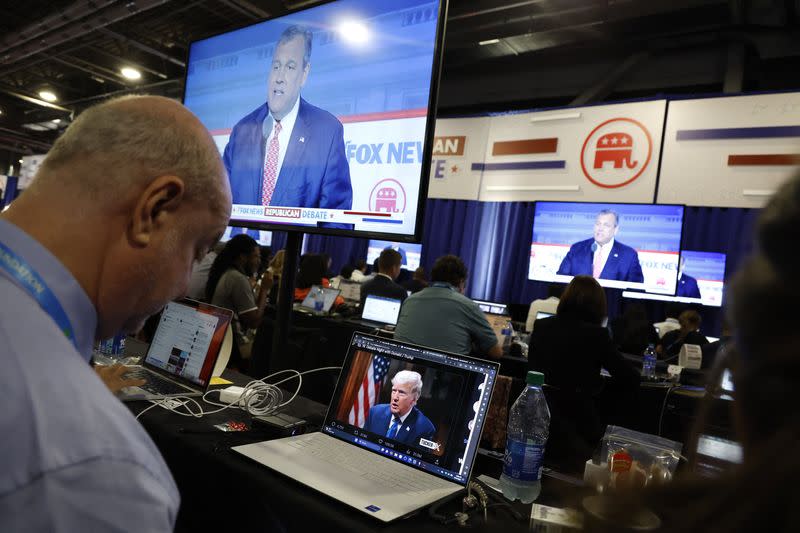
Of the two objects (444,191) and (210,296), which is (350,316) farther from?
(444,191)

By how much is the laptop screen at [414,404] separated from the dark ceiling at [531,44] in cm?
500

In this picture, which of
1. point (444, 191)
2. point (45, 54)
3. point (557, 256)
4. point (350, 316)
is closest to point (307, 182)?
point (350, 316)

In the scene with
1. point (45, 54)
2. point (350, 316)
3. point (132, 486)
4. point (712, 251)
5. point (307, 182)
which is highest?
point (45, 54)

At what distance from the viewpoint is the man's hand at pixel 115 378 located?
4.88ft

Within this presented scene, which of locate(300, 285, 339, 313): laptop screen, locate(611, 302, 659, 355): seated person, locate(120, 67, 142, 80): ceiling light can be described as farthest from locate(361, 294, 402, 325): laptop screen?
locate(120, 67, 142, 80): ceiling light

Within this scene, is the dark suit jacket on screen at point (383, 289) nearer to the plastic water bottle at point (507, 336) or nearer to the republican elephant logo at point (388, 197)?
the plastic water bottle at point (507, 336)

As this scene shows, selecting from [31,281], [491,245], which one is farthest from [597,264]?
[31,281]

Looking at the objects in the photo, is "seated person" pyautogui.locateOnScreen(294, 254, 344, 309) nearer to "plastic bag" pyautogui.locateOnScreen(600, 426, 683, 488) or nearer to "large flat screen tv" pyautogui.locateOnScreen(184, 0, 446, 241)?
"large flat screen tv" pyautogui.locateOnScreen(184, 0, 446, 241)

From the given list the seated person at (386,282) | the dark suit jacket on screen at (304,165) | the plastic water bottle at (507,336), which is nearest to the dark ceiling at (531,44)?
the seated person at (386,282)

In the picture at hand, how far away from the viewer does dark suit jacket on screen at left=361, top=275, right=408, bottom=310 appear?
509cm

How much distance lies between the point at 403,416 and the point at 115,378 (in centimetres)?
89

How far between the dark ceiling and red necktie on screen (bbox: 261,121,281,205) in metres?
4.08

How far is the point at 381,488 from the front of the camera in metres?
1.06

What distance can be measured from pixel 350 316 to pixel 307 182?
11.8ft
